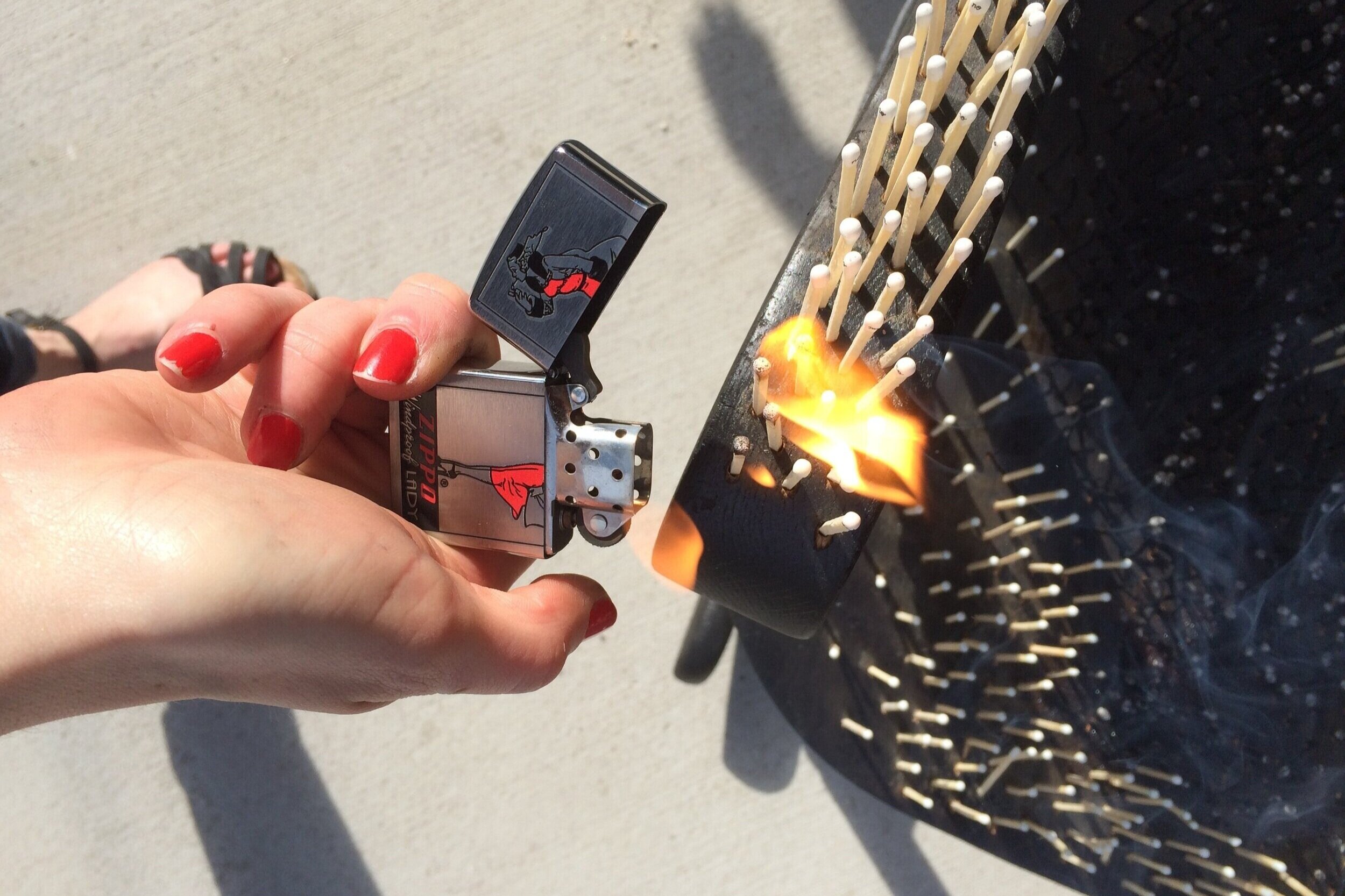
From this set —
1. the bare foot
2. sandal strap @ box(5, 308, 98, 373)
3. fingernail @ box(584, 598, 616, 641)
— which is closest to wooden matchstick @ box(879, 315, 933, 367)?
fingernail @ box(584, 598, 616, 641)

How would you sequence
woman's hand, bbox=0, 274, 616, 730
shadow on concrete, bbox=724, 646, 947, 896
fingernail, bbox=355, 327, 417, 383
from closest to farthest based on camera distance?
woman's hand, bbox=0, 274, 616, 730
fingernail, bbox=355, 327, 417, 383
shadow on concrete, bbox=724, 646, 947, 896

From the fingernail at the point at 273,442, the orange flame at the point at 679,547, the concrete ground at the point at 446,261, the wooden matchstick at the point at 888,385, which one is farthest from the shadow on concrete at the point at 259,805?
the wooden matchstick at the point at 888,385

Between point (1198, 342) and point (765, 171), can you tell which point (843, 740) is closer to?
point (1198, 342)

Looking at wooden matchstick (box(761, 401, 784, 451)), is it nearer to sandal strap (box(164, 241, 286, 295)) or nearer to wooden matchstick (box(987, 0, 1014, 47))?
wooden matchstick (box(987, 0, 1014, 47))

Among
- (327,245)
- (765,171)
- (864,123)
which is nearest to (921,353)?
(864,123)

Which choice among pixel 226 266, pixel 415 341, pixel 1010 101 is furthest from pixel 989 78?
pixel 226 266

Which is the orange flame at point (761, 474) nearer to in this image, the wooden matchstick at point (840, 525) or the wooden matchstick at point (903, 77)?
the wooden matchstick at point (840, 525)
